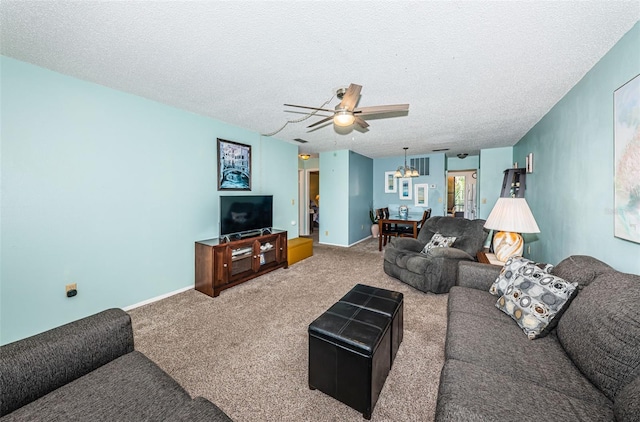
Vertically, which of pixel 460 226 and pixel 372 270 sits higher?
pixel 460 226

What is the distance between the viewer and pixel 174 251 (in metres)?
3.16

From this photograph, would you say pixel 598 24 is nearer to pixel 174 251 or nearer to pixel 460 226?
pixel 460 226

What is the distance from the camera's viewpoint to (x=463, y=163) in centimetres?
739

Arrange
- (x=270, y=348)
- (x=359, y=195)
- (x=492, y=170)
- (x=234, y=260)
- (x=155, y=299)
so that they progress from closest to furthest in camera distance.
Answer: (x=270, y=348) < (x=155, y=299) < (x=234, y=260) < (x=492, y=170) < (x=359, y=195)

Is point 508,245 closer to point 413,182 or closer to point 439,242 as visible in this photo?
point 439,242

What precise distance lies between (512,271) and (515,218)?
2.56ft

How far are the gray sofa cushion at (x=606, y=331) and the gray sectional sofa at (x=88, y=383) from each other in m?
1.53

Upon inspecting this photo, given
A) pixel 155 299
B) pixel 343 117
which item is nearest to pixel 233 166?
pixel 155 299

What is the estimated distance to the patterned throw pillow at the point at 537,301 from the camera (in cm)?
142

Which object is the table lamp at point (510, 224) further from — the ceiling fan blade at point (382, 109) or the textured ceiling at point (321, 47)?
the ceiling fan blade at point (382, 109)

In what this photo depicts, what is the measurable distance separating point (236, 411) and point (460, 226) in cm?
349

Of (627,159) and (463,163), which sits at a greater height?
(463,163)

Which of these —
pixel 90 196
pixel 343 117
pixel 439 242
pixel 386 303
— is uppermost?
pixel 343 117

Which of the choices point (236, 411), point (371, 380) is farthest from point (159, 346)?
point (371, 380)
